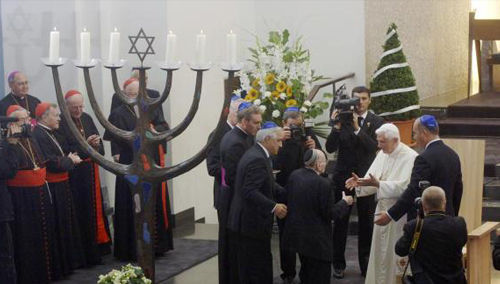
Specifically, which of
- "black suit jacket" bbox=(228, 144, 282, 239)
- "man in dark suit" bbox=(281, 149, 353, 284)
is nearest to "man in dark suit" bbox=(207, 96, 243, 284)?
"black suit jacket" bbox=(228, 144, 282, 239)

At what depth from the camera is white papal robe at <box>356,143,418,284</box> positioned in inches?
362

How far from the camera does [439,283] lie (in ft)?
25.5

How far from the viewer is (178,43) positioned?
41.4 feet

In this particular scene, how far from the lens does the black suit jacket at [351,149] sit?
10.2m

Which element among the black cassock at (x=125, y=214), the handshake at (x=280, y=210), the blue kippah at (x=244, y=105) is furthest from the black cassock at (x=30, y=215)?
the handshake at (x=280, y=210)

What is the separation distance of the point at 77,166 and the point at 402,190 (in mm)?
3635

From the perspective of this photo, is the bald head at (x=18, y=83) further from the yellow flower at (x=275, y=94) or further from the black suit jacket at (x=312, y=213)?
the black suit jacket at (x=312, y=213)

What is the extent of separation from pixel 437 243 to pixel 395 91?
5250 mm

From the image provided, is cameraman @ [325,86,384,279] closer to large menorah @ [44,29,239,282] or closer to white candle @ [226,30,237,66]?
large menorah @ [44,29,239,282]

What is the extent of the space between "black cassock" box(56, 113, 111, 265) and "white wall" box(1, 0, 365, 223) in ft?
4.98

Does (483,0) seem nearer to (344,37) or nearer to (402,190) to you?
(344,37)

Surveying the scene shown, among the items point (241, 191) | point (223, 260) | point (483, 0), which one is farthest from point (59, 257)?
point (483, 0)

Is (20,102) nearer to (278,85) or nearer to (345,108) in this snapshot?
(278,85)

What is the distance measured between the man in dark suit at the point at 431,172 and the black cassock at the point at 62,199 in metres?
3.34
